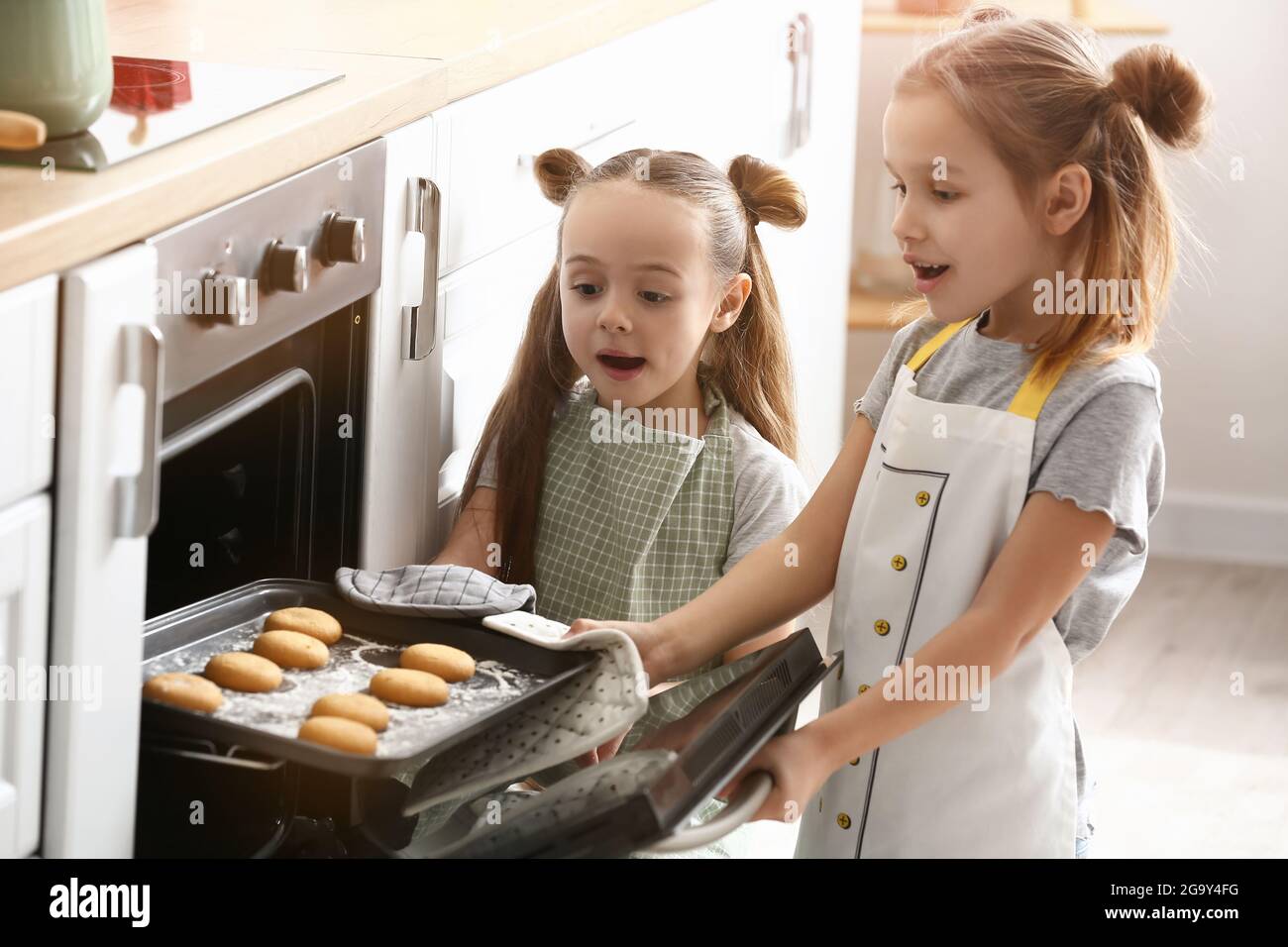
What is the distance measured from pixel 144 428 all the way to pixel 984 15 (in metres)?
0.78

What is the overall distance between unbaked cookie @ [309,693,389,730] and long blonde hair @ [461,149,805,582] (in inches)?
19.6

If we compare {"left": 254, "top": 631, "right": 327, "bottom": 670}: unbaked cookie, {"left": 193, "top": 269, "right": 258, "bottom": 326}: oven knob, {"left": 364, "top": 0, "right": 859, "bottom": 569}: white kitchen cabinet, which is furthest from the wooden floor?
{"left": 193, "top": 269, "right": 258, "bottom": 326}: oven knob

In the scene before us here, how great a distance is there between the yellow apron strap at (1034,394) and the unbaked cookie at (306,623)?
53 centimetres

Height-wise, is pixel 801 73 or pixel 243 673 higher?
pixel 801 73

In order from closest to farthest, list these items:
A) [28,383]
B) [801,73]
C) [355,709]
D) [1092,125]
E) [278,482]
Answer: [28,383]
[355,709]
[1092,125]
[278,482]
[801,73]

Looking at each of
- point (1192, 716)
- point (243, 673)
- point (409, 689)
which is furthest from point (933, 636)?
point (1192, 716)

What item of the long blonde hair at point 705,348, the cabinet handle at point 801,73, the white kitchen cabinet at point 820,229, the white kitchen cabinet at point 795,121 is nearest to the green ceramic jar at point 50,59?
the long blonde hair at point 705,348

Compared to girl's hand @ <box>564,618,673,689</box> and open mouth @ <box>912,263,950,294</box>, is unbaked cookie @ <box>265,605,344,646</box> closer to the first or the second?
girl's hand @ <box>564,618,673,689</box>

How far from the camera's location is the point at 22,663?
904mm

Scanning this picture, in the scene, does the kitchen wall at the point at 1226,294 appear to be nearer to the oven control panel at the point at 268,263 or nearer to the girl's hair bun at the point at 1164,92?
the girl's hair bun at the point at 1164,92

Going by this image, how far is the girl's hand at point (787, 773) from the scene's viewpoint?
1.06m

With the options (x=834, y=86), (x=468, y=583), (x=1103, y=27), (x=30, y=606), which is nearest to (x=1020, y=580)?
(x=468, y=583)

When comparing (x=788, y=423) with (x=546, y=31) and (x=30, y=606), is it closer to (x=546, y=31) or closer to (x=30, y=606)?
(x=546, y=31)

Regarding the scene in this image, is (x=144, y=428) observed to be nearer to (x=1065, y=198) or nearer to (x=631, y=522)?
(x=631, y=522)
